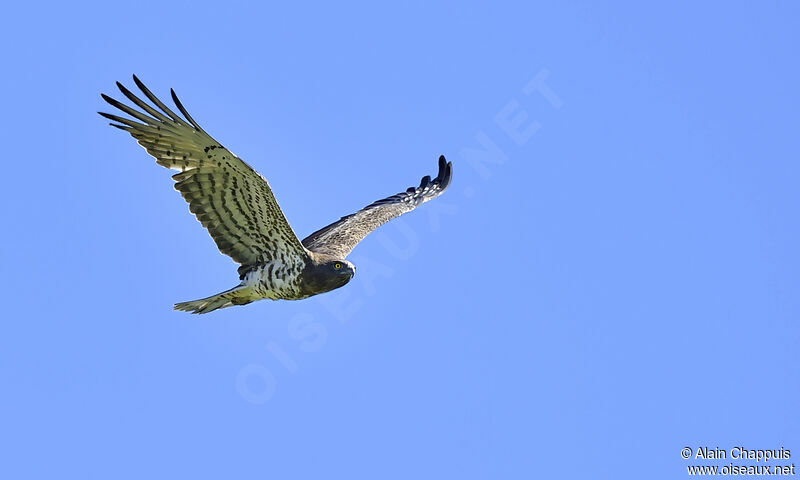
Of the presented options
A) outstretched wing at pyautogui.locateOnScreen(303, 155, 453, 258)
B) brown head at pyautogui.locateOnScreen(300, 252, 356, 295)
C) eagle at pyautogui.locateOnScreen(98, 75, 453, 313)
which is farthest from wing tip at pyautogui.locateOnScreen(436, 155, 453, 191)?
brown head at pyautogui.locateOnScreen(300, 252, 356, 295)

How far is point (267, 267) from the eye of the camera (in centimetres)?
1327

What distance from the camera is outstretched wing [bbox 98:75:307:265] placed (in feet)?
39.3

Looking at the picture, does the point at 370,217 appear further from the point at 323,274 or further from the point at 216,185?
the point at 216,185

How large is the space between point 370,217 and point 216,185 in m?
4.28

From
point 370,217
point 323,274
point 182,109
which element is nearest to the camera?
point 182,109

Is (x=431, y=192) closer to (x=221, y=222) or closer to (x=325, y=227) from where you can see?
(x=325, y=227)

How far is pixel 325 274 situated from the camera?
13156mm

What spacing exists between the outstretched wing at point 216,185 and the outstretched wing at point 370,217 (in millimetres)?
1471

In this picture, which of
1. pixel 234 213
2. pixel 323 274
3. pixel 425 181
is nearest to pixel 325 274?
pixel 323 274

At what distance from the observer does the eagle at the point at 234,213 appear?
1202cm

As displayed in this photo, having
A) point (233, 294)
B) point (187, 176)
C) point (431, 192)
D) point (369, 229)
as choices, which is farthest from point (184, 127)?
point (431, 192)

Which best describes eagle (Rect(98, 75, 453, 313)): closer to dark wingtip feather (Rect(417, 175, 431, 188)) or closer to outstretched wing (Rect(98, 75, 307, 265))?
outstretched wing (Rect(98, 75, 307, 265))

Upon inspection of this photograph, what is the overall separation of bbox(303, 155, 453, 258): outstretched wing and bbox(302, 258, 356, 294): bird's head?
1.02 metres

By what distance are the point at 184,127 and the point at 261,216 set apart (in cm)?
147
